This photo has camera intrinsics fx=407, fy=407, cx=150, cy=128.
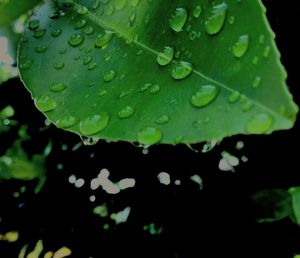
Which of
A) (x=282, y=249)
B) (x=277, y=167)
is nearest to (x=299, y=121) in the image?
(x=277, y=167)

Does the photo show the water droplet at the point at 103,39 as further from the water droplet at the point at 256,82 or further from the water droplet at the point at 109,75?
the water droplet at the point at 256,82

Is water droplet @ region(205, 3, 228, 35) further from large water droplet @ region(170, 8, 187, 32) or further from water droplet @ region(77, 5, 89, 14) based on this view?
water droplet @ region(77, 5, 89, 14)

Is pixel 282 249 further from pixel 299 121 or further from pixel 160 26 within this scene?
pixel 160 26

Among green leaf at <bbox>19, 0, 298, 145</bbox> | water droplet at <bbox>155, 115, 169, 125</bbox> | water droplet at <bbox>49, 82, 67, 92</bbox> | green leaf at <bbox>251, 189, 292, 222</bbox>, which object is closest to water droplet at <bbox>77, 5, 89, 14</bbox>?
green leaf at <bbox>19, 0, 298, 145</bbox>

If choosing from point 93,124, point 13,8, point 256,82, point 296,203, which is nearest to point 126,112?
point 93,124

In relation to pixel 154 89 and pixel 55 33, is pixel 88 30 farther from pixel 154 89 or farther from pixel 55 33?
pixel 154 89
